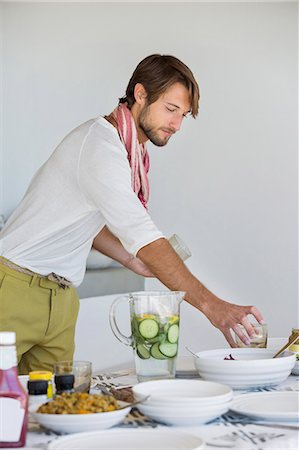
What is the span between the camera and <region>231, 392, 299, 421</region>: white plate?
123 centimetres

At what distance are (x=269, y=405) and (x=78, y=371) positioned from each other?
330 millimetres

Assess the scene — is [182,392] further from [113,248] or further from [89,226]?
[113,248]

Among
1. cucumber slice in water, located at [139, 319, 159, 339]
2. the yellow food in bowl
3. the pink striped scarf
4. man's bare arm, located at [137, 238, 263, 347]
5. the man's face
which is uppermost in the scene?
the man's face

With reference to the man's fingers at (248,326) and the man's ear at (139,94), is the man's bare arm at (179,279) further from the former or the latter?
the man's ear at (139,94)

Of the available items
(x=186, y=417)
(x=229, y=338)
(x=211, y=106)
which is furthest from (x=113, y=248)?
(x=211, y=106)

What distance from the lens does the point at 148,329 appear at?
1477 millimetres

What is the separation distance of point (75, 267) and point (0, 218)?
6.51ft

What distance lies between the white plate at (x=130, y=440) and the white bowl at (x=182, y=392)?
0.07m

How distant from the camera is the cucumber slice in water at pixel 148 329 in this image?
147 centimetres

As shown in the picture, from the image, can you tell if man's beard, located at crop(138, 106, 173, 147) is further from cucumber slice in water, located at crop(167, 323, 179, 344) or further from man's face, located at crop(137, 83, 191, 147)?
cucumber slice in water, located at crop(167, 323, 179, 344)

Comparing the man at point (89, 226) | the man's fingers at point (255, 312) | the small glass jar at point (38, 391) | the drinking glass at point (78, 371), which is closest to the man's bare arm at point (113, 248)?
the man at point (89, 226)

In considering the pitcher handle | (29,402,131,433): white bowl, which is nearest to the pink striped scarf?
the pitcher handle

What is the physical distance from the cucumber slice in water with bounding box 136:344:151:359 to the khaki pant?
0.75 meters

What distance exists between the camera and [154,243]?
1802mm
